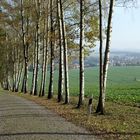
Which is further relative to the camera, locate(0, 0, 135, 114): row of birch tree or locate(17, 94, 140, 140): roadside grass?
locate(0, 0, 135, 114): row of birch tree

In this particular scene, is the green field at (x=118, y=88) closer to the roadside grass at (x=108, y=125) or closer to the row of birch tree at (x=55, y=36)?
the row of birch tree at (x=55, y=36)

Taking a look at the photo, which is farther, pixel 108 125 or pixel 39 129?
pixel 108 125

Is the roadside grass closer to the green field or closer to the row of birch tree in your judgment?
the row of birch tree

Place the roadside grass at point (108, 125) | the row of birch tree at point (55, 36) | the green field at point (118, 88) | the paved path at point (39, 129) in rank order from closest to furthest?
1. the paved path at point (39, 129)
2. the roadside grass at point (108, 125)
3. the row of birch tree at point (55, 36)
4. the green field at point (118, 88)

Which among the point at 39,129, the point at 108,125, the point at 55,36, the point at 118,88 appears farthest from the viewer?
the point at 118,88

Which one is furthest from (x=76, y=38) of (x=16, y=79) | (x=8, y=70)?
(x=8, y=70)

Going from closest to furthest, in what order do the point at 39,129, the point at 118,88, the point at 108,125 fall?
1. the point at 39,129
2. the point at 108,125
3. the point at 118,88

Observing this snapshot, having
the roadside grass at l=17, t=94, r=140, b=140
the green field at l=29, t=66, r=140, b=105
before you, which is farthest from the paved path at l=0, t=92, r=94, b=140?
the green field at l=29, t=66, r=140, b=105

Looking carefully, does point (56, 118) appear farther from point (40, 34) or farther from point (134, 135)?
point (40, 34)

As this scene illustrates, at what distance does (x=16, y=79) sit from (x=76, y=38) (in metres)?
34.7

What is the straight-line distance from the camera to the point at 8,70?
254ft

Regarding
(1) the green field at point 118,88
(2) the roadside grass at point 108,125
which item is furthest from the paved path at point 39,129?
(1) the green field at point 118,88

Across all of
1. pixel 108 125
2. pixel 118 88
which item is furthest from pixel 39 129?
pixel 118 88

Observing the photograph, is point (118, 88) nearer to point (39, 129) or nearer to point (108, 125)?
point (108, 125)
